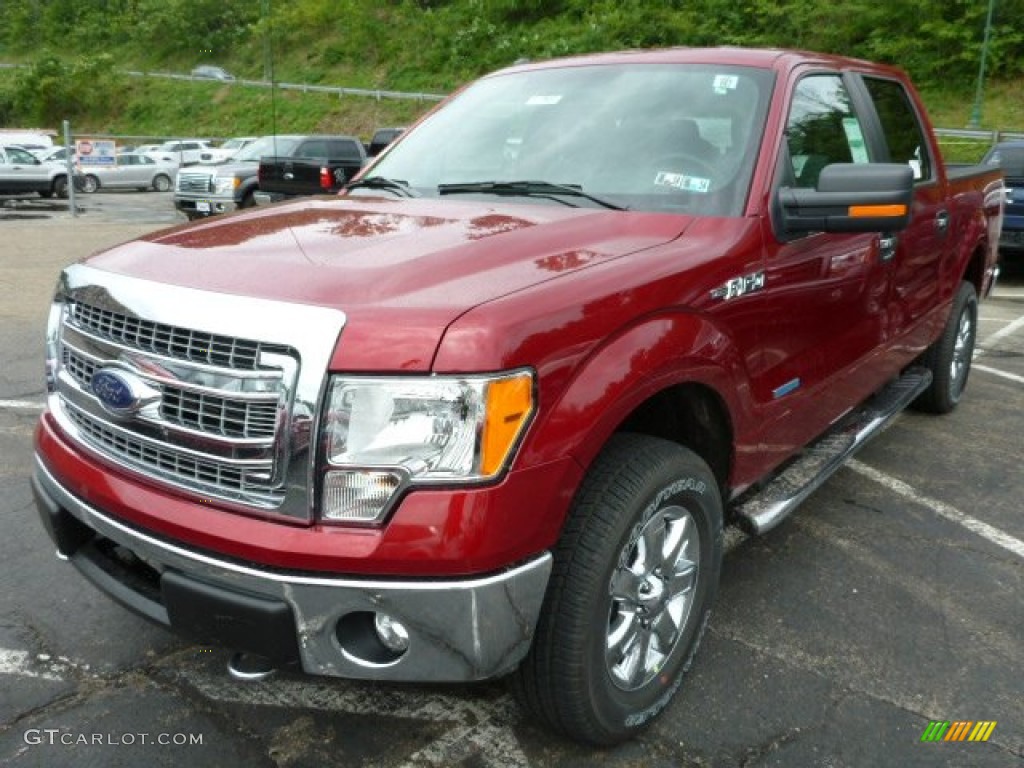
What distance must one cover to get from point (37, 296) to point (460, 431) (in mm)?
8179

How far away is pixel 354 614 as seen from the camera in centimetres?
208

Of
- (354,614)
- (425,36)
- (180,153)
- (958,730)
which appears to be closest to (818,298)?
(958,730)

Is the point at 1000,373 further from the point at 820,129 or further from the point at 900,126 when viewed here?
the point at 820,129

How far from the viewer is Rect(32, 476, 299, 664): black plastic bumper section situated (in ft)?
6.68

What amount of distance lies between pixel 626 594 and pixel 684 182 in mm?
1350

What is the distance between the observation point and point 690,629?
2.73 metres

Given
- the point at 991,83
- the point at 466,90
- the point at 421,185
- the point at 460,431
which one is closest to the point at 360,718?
the point at 460,431

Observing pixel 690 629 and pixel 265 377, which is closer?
pixel 265 377

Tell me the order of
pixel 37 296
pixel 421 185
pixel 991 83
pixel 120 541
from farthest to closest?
1. pixel 991 83
2. pixel 37 296
3. pixel 421 185
4. pixel 120 541

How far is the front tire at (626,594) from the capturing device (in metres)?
2.21

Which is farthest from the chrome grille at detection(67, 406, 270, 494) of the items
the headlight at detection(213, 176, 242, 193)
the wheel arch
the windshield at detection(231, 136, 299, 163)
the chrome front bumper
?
the windshield at detection(231, 136, 299, 163)

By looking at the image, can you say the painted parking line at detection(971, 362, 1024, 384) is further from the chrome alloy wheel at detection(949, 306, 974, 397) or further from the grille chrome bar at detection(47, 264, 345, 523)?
the grille chrome bar at detection(47, 264, 345, 523)

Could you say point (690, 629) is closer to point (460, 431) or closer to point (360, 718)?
point (360, 718)

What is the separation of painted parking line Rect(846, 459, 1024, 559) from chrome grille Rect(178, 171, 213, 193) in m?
15.8
